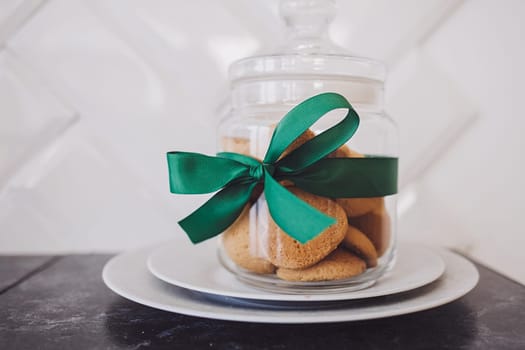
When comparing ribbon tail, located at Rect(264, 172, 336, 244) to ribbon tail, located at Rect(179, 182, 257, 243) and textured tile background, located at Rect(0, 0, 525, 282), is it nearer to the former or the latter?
ribbon tail, located at Rect(179, 182, 257, 243)

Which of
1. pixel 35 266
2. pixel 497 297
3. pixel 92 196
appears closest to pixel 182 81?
pixel 92 196

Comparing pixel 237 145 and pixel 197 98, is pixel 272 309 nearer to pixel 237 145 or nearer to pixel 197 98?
pixel 237 145

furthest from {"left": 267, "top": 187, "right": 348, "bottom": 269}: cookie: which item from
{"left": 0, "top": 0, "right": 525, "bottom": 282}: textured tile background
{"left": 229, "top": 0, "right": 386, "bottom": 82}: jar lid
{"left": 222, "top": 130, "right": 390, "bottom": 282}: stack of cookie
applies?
{"left": 0, "top": 0, "right": 525, "bottom": 282}: textured tile background

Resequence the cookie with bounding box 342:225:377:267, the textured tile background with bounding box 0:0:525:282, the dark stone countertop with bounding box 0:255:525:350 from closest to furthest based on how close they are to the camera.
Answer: the dark stone countertop with bounding box 0:255:525:350 → the cookie with bounding box 342:225:377:267 → the textured tile background with bounding box 0:0:525:282

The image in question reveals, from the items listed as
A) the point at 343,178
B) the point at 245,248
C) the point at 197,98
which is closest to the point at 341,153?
the point at 343,178

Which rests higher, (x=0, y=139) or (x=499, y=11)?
(x=499, y=11)

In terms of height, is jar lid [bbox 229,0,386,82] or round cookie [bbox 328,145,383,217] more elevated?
jar lid [bbox 229,0,386,82]

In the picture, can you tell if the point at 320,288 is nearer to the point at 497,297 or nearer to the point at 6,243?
the point at 497,297
